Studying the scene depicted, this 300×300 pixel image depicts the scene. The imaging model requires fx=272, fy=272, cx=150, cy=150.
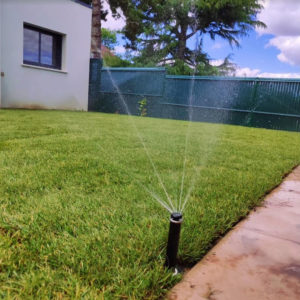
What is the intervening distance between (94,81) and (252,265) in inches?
377

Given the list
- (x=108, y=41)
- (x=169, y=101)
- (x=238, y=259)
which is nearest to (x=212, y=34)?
(x=169, y=101)

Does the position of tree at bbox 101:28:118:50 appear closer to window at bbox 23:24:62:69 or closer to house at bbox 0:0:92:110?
house at bbox 0:0:92:110

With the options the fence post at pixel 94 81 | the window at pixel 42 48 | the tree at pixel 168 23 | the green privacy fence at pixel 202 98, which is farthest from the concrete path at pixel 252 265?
the fence post at pixel 94 81

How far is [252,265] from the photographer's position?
0.92 meters

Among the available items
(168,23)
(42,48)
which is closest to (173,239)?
(42,48)

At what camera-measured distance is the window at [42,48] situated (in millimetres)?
7780

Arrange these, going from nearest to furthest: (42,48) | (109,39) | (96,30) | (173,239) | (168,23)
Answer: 1. (173,239)
2. (42,48)
3. (96,30)
4. (168,23)
5. (109,39)

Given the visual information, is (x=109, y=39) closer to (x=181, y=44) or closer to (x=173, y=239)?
(x=181, y=44)

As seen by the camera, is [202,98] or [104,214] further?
[202,98]

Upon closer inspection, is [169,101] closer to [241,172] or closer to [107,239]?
[241,172]

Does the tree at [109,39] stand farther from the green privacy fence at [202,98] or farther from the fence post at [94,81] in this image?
the green privacy fence at [202,98]

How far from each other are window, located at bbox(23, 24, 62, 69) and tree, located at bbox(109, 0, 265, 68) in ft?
14.5

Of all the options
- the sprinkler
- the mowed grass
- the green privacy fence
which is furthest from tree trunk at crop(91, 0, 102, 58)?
the sprinkler

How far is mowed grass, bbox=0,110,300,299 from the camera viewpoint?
0.79 metres
